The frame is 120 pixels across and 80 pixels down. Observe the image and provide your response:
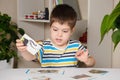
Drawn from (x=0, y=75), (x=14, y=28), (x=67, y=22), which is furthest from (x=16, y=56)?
(x=0, y=75)

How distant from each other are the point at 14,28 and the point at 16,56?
10.7 inches

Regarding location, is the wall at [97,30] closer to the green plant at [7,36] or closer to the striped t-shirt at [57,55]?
the striped t-shirt at [57,55]

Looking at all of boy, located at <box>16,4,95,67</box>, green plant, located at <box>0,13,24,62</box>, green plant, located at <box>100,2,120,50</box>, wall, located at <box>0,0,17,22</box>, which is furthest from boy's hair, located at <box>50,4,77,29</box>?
wall, located at <box>0,0,17,22</box>

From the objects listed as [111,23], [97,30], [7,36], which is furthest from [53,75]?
[7,36]

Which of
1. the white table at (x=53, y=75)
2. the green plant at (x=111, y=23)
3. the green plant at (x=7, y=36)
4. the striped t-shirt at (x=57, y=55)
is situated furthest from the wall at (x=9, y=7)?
the green plant at (x=111, y=23)

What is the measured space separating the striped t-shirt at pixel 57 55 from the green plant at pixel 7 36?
72 centimetres

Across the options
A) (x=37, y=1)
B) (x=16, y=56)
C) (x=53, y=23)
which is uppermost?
(x=37, y=1)

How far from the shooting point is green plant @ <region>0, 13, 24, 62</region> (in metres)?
2.13

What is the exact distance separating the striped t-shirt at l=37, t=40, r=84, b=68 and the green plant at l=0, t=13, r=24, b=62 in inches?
28.4

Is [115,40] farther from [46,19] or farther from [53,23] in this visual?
[46,19]

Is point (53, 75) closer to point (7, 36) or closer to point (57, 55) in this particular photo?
point (57, 55)

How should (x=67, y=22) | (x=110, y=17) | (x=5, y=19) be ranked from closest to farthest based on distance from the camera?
(x=110, y=17), (x=67, y=22), (x=5, y=19)

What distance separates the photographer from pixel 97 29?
185 centimetres

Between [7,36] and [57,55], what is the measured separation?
838 millimetres
